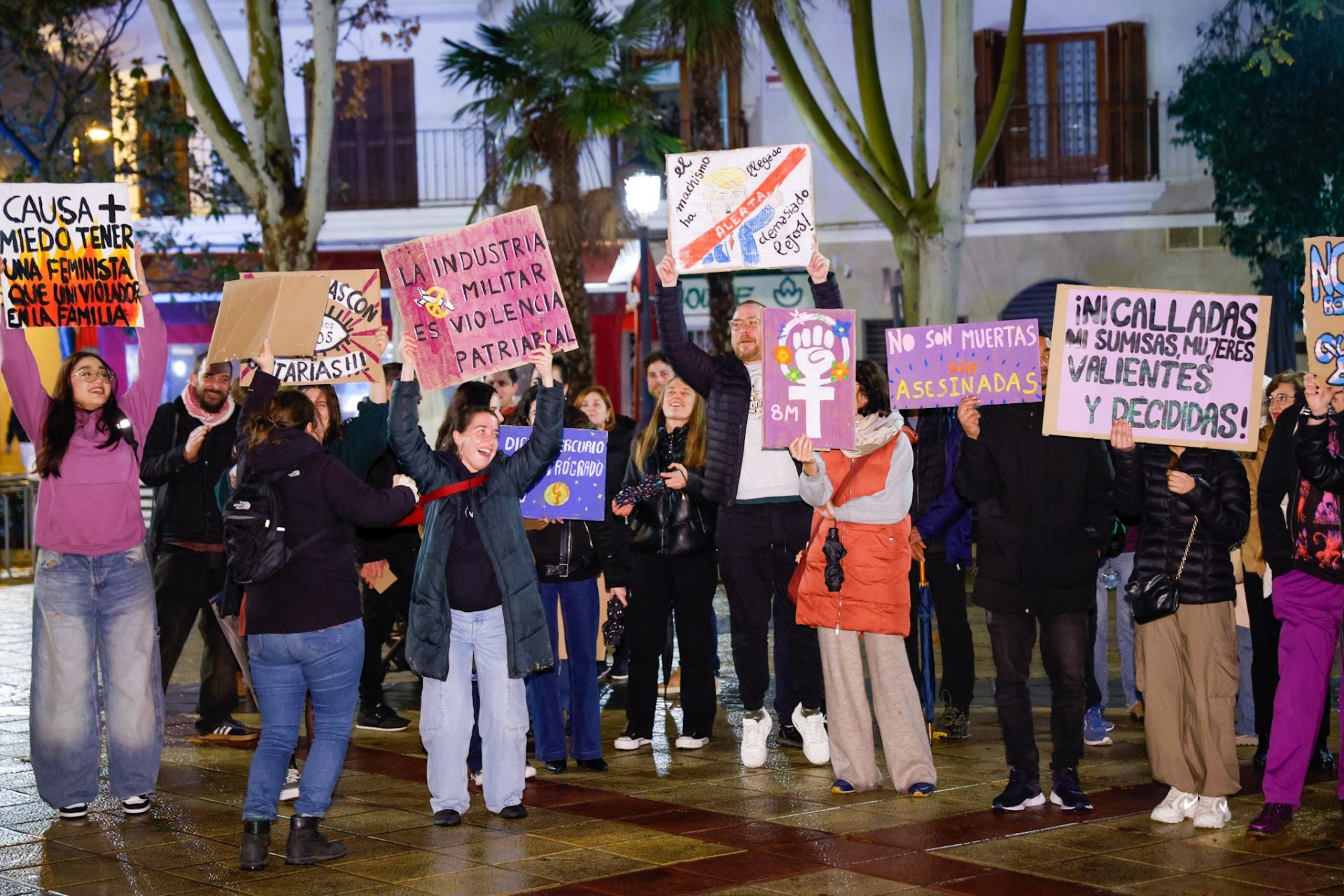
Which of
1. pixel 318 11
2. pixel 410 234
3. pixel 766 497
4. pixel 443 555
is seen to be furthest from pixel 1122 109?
pixel 443 555

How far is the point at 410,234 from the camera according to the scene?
25609 millimetres

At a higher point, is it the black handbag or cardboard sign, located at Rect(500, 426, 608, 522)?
cardboard sign, located at Rect(500, 426, 608, 522)

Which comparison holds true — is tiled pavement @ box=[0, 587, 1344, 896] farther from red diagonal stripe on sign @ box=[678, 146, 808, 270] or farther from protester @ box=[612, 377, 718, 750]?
red diagonal stripe on sign @ box=[678, 146, 808, 270]

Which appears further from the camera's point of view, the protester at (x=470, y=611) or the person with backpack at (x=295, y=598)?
the protester at (x=470, y=611)

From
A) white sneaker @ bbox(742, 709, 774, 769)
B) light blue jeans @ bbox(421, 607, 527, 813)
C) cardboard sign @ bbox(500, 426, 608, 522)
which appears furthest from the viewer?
cardboard sign @ bbox(500, 426, 608, 522)

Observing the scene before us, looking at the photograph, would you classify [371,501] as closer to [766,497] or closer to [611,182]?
[766,497]

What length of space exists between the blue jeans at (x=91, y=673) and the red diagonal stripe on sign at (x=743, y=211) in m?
2.91

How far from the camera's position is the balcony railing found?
78.1 ft

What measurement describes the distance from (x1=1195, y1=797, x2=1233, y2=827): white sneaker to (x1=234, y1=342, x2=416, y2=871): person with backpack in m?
3.51

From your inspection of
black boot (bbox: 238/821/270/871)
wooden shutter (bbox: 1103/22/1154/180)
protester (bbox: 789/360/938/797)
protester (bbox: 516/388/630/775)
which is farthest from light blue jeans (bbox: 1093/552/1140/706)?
wooden shutter (bbox: 1103/22/1154/180)

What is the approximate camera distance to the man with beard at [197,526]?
8719 millimetres

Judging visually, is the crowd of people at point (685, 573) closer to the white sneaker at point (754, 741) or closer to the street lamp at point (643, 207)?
the white sneaker at point (754, 741)

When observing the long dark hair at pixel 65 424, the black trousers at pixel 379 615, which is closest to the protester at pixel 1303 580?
the black trousers at pixel 379 615

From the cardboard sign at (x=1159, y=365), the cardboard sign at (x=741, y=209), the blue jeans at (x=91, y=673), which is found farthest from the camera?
the cardboard sign at (x=741, y=209)
